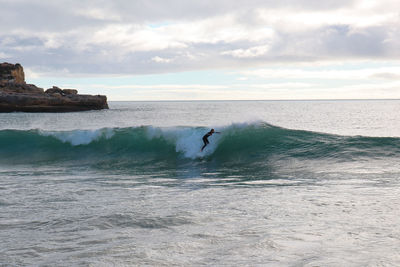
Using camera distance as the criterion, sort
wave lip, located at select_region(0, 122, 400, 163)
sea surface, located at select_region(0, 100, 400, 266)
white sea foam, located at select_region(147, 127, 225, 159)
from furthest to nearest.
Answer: white sea foam, located at select_region(147, 127, 225, 159)
wave lip, located at select_region(0, 122, 400, 163)
sea surface, located at select_region(0, 100, 400, 266)

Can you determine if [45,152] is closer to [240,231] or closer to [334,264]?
[240,231]

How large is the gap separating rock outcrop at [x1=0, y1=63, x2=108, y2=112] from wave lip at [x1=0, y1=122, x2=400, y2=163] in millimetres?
58576

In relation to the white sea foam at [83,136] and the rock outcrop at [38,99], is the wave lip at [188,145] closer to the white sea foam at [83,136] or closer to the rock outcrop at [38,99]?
the white sea foam at [83,136]

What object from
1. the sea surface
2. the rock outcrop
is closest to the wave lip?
the sea surface

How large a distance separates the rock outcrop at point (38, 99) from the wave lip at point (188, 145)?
192 ft

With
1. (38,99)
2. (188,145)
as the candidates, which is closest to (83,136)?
(188,145)

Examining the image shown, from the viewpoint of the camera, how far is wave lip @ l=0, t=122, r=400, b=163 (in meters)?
16.0

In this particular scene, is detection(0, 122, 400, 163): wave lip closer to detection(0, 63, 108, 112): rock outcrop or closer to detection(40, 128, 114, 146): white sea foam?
detection(40, 128, 114, 146): white sea foam

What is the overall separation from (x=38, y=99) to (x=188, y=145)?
6682 centimetres

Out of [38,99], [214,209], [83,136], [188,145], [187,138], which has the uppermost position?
[38,99]

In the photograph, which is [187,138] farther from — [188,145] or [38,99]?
[38,99]

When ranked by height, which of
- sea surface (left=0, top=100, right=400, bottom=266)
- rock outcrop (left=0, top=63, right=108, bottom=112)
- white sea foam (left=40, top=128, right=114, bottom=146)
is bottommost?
sea surface (left=0, top=100, right=400, bottom=266)

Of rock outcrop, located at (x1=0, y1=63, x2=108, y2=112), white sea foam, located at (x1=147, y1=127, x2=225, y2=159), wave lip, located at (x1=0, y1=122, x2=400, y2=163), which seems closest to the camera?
wave lip, located at (x1=0, y1=122, x2=400, y2=163)

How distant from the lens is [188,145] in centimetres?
1803
